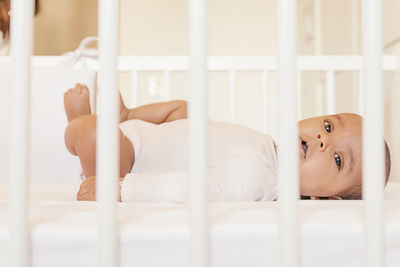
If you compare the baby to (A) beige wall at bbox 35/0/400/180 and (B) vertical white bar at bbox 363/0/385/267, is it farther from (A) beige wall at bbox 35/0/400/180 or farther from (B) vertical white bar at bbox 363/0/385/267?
(A) beige wall at bbox 35/0/400/180

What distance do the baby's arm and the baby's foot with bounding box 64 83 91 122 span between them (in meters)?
0.14

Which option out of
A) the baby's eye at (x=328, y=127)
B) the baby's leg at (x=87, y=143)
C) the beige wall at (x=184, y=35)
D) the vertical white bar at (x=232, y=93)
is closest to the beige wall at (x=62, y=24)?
the beige wall at (x=184, y=35)

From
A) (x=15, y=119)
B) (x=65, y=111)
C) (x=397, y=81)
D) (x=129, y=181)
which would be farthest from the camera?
(x=397, y=81)

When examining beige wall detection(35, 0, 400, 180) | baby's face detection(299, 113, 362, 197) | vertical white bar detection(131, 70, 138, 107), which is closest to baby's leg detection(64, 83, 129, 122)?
vertical white bar detection(131, 70, 138, 107)

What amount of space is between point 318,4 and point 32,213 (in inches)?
68.4

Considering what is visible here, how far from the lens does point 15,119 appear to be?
379 mm

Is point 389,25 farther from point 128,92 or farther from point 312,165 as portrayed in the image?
point 128,92

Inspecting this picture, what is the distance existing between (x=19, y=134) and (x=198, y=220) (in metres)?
0.15

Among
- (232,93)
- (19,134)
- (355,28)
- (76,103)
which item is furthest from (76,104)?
(355,28)

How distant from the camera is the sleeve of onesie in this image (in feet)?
1.98

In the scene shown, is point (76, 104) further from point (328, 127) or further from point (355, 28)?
point (355, 28)

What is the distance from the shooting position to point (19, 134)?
380 mm

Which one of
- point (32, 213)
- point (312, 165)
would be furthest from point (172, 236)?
point (312, 165)

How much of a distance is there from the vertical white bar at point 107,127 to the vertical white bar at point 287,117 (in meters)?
0.13
